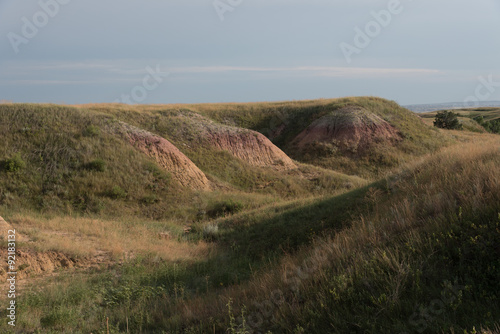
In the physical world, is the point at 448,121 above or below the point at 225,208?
above

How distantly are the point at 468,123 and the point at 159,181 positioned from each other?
1954 inches

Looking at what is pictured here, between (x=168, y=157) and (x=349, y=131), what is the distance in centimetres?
1780

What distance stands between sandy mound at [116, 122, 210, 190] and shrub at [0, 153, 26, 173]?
5.85 m

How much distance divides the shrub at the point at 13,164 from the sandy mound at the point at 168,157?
5848mm

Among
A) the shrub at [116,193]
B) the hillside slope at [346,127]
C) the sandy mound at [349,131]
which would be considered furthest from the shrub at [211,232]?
the sandy mound at [349,131]

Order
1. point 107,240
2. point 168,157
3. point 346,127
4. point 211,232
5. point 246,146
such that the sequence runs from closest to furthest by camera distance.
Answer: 1. point 107,240
2. point 211,232
3. point 168,157
4. point 246,146
5. point 346,127

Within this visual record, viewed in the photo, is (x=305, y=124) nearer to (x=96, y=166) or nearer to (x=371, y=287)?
(x=96, y=166)

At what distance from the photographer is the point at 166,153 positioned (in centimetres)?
2073

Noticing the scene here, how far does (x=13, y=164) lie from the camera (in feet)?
53.5

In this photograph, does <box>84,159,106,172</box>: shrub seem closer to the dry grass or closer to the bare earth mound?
the dry grass

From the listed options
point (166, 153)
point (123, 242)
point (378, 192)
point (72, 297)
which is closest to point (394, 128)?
point (166, 153)

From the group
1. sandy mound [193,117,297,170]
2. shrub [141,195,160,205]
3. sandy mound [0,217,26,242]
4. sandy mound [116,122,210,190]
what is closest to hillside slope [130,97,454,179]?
sandy mound [193,117,297,170]

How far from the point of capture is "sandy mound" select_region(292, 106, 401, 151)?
98.8ft

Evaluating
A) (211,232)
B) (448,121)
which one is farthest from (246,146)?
(448,121)
